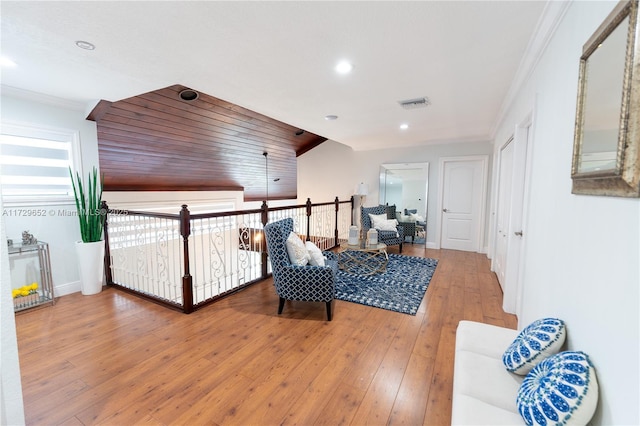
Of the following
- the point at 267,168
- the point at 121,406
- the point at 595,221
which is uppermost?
the point at 267,168

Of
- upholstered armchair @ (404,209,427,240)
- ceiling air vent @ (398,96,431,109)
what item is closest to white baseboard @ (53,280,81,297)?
ceiling air vent @ (398,96,431,109)

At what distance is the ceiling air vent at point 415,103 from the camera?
332cm

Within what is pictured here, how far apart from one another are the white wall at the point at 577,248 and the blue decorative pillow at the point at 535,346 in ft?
0.16

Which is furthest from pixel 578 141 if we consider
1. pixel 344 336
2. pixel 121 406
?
pixel 121 406

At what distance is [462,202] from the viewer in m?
5.81

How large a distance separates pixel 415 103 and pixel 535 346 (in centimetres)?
294

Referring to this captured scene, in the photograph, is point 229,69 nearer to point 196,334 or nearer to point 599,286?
point 196,334

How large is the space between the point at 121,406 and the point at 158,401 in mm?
214

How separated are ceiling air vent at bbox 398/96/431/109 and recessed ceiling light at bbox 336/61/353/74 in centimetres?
118

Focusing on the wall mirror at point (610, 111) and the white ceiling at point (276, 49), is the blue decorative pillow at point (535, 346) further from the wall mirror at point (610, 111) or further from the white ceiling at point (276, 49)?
the white ceiling at point (276, 49)

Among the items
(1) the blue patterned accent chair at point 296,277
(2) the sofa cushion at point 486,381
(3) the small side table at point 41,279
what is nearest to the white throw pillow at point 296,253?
(1) the blue patterned accent chair at point 296,277

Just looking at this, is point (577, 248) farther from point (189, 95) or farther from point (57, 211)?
point (57, 211)

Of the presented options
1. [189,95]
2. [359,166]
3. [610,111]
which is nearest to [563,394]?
[610,111]

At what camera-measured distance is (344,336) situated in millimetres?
2508
